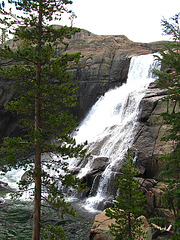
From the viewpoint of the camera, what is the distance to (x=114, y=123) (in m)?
27.9

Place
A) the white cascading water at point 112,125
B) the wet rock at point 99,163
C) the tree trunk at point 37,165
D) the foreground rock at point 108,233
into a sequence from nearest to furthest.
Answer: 1. the tree trunk at point 37,165
2. the foreground rock at point 108,233
3. the wet rock at point 99,163
4. the white cascading water at point 112,125

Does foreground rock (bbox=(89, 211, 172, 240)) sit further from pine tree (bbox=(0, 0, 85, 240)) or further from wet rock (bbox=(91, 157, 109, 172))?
wet rock (bbox=(91, 157, 109, 172))

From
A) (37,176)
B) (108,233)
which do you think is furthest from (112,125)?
(37,176)

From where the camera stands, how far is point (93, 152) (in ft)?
73.6

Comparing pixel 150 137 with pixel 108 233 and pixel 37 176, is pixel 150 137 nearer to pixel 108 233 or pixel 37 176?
pixel 108 233

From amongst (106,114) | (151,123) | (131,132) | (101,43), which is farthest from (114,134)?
(101,43)

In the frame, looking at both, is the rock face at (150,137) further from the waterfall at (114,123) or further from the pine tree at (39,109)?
the pine tree at (39,109)

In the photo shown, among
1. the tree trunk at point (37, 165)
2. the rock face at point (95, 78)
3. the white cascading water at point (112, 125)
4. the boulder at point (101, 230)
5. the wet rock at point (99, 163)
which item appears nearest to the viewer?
the tree trunk at point (37, 165)

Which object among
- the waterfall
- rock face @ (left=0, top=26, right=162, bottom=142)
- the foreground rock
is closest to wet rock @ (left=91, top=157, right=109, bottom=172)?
the waterfall

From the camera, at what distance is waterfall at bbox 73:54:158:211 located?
1814 cm

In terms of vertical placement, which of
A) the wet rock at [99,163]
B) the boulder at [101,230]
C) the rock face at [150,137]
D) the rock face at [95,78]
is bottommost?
the boulder at [101,230]

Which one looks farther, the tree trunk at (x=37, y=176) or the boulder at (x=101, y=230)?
the boulder at (x=101, y=230)

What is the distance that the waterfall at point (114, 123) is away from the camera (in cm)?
1814

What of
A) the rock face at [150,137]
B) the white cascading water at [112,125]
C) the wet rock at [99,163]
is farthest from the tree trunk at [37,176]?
the wet rock at [99,163]
